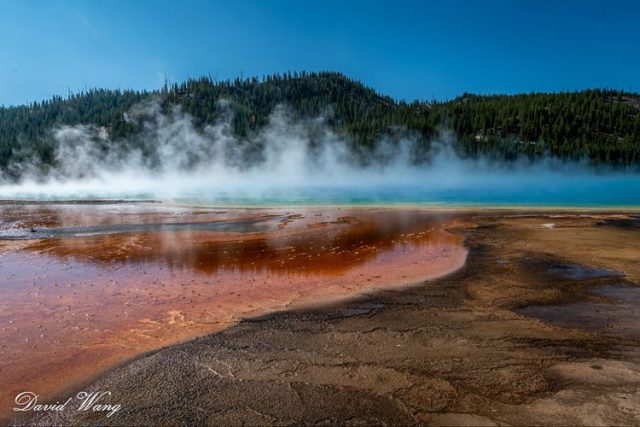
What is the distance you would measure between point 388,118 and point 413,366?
409 ft

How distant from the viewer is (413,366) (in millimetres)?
5484

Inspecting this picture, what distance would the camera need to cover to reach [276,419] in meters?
4.40

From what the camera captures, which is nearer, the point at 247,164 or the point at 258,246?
the point at 258,246

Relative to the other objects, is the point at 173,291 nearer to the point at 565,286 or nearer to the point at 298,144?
the point at 565,286

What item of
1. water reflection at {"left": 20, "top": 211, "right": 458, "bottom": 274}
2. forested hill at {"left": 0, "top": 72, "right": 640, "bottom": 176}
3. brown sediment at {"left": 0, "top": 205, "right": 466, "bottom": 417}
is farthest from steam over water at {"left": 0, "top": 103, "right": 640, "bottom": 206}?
brown sediment at {"left": 0, "top": 205, "right": 466, "bottom": 417}
